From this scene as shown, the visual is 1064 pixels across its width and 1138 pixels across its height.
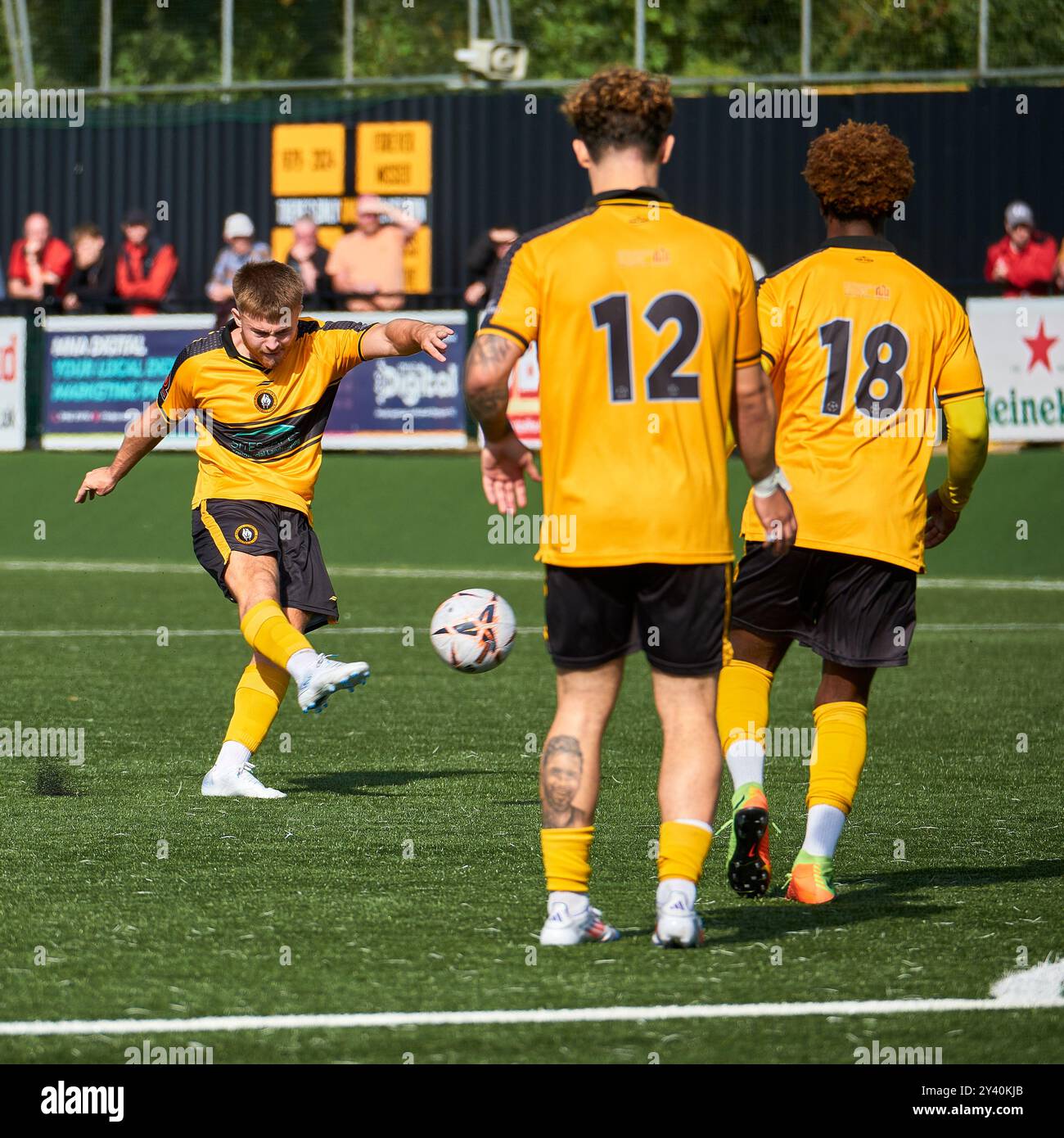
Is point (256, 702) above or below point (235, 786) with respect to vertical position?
above

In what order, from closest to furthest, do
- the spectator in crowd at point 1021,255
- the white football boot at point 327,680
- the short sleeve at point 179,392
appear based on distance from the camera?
1. the white football boot at point 327,680
2. the short sleeve at point 179,392
3. the spectator in crowd at point 1021,255

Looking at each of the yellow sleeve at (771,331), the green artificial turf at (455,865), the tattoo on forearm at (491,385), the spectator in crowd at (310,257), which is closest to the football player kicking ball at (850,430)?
the yellow sleeve at (771,331)

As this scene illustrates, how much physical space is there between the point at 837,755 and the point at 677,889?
1.05 m

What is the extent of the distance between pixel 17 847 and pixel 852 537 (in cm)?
278

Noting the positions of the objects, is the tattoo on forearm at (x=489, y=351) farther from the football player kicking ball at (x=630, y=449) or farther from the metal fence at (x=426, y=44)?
the metal fence at (x=426, y=44)

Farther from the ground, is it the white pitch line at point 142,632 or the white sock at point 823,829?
the white sock at point 823,829

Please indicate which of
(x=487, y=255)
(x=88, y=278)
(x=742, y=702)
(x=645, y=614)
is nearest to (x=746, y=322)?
(x=645, y=614)

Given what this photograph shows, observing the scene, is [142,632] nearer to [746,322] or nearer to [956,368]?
[956,368]

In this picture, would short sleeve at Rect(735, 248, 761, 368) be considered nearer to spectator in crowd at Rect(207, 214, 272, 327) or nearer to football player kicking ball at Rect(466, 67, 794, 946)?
football player kicking ball at Rect(466, 67, 794, 946)

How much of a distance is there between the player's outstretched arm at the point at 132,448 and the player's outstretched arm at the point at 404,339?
0.80 metres

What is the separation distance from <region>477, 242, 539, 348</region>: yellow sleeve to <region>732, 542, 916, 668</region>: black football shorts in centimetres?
120

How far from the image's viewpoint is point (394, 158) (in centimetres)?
2236

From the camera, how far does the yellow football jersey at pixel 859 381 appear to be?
5.71 m
